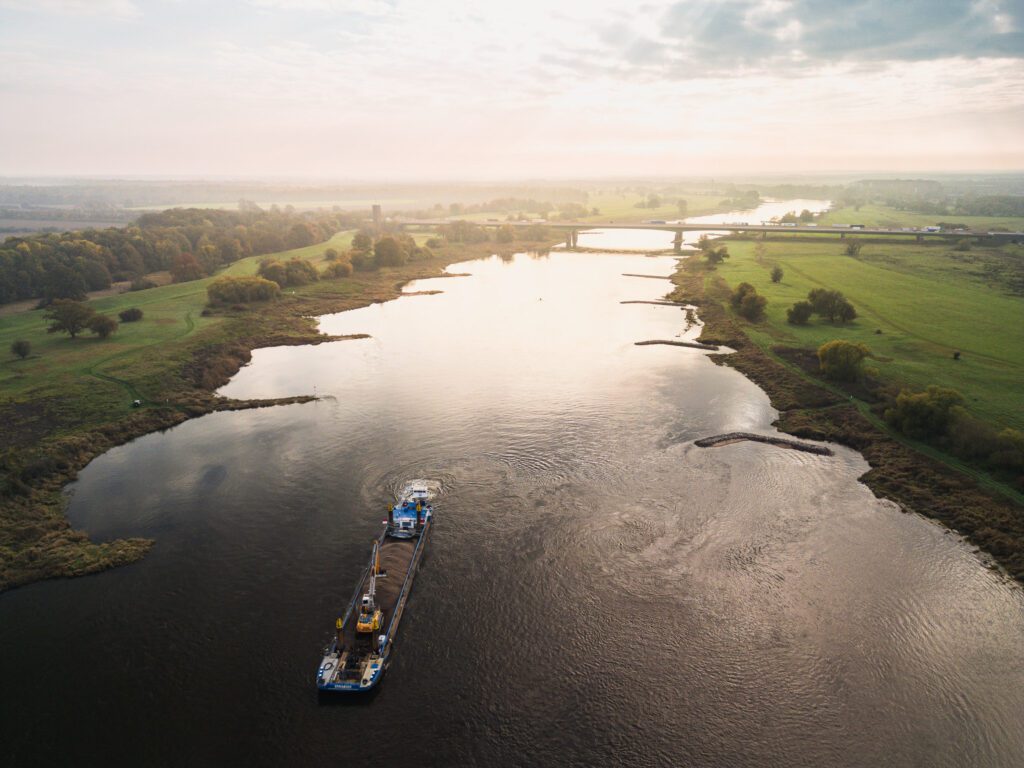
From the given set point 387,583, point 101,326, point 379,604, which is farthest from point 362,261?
point 379,604

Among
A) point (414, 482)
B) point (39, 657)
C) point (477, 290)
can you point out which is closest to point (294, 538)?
point (414, 482)

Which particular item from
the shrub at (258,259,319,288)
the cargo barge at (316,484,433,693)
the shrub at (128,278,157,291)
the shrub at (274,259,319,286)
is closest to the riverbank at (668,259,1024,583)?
the cargo barge at (316,484,433,693)

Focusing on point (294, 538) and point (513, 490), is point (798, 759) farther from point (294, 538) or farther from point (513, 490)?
point (294, 538)

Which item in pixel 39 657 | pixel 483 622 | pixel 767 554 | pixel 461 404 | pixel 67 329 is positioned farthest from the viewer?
pixel 67 329

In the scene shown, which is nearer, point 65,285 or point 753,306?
point 753,306

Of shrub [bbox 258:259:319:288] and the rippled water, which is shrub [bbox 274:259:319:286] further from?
the rippled water

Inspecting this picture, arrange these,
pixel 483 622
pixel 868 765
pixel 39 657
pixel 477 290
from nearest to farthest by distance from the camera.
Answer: pixel 868 765 → pixel 39 657 → pixel 483 622 → pixel 477 290

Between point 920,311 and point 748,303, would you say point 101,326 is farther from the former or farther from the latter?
point 920,311
